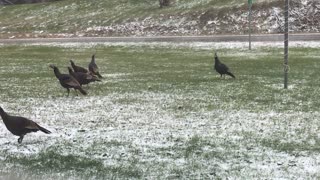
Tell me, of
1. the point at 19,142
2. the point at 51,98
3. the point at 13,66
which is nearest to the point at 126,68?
the point at 13,66

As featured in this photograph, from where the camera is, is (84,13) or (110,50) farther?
(84,13)

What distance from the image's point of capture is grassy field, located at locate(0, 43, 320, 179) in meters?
7.93

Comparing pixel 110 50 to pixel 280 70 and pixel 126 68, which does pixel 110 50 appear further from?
pixel 280 70

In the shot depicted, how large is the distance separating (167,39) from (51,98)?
2435 cm

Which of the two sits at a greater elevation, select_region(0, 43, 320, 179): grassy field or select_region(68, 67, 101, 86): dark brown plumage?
select_region(68, 67, 101, 86): dark brown plumage

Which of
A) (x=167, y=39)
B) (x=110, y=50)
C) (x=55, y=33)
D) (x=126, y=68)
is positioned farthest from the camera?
(x=55, y=33)

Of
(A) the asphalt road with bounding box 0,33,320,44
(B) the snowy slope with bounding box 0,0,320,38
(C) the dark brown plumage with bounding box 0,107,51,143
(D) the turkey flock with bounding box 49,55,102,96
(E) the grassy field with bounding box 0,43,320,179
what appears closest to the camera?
(E) the grassy field with bounding box 0,43,320,179

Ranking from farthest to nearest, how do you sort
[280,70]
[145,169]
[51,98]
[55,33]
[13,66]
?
[55,33], [13,66], [280,70], [51,98], [145,169]

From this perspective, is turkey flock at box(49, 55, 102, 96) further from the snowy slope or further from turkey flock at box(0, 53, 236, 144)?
the snowy slope

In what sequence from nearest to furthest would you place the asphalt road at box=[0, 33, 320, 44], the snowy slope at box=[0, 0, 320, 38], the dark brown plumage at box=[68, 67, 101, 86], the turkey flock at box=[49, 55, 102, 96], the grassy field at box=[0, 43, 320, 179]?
the grassy field at box=[0, 43, 320, 179] < the turkey flock at box=[49, 55, 102, 96] < the dark brown plumage at box=[68, 67, 101, 86] < the asphalt road at box=[0, 33, 320, 44] < the snowy slope at box=[0, 0, 320, 38]

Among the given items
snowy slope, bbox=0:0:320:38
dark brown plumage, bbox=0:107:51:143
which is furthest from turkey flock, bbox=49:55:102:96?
snowy slope, bbox=0:0:320:38

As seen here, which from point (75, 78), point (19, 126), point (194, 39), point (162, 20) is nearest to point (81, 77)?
point (75, 78)

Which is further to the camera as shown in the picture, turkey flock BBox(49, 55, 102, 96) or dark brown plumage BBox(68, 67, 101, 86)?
dark brown plumage BBox(68, 67, 101, 86)

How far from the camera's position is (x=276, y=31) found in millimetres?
39281
